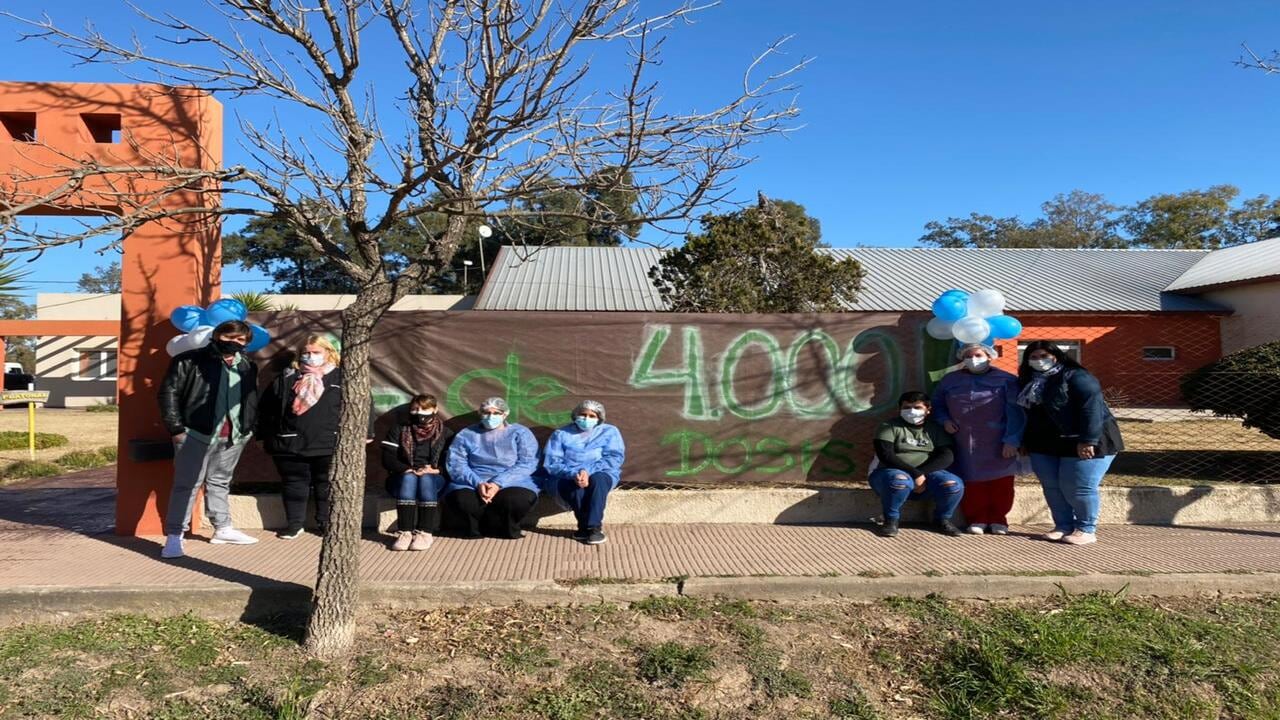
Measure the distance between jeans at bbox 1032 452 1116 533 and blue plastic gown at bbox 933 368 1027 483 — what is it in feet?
0.72

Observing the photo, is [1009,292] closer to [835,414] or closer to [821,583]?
[835,414]

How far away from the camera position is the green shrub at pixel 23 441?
11438 mm

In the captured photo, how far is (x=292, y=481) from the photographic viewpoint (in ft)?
18.3

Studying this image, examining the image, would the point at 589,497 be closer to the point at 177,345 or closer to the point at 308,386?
the point at 308,386

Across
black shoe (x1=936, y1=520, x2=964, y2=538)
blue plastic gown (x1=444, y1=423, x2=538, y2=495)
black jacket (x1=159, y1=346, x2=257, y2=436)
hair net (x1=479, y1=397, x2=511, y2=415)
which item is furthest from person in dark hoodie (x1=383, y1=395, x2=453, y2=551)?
black shoe (x1=936, y1=520, x2=964, y2=538)

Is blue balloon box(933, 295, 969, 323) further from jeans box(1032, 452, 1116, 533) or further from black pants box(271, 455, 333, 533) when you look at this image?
black pants box(271, 455, 333, 533)

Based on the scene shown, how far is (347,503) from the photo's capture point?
3.71 m

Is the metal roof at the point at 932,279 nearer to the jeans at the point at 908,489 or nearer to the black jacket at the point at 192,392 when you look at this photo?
the black jacket at the point at 192,392

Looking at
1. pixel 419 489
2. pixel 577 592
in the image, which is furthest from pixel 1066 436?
pixel 419 489

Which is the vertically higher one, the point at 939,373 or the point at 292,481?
the point at 939,373

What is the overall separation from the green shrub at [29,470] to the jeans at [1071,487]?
34.8 feet

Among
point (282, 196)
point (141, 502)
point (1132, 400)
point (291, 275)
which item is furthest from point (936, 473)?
point (291, 275)

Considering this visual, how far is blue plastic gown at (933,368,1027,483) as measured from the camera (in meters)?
5.56

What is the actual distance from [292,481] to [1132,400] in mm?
16420
